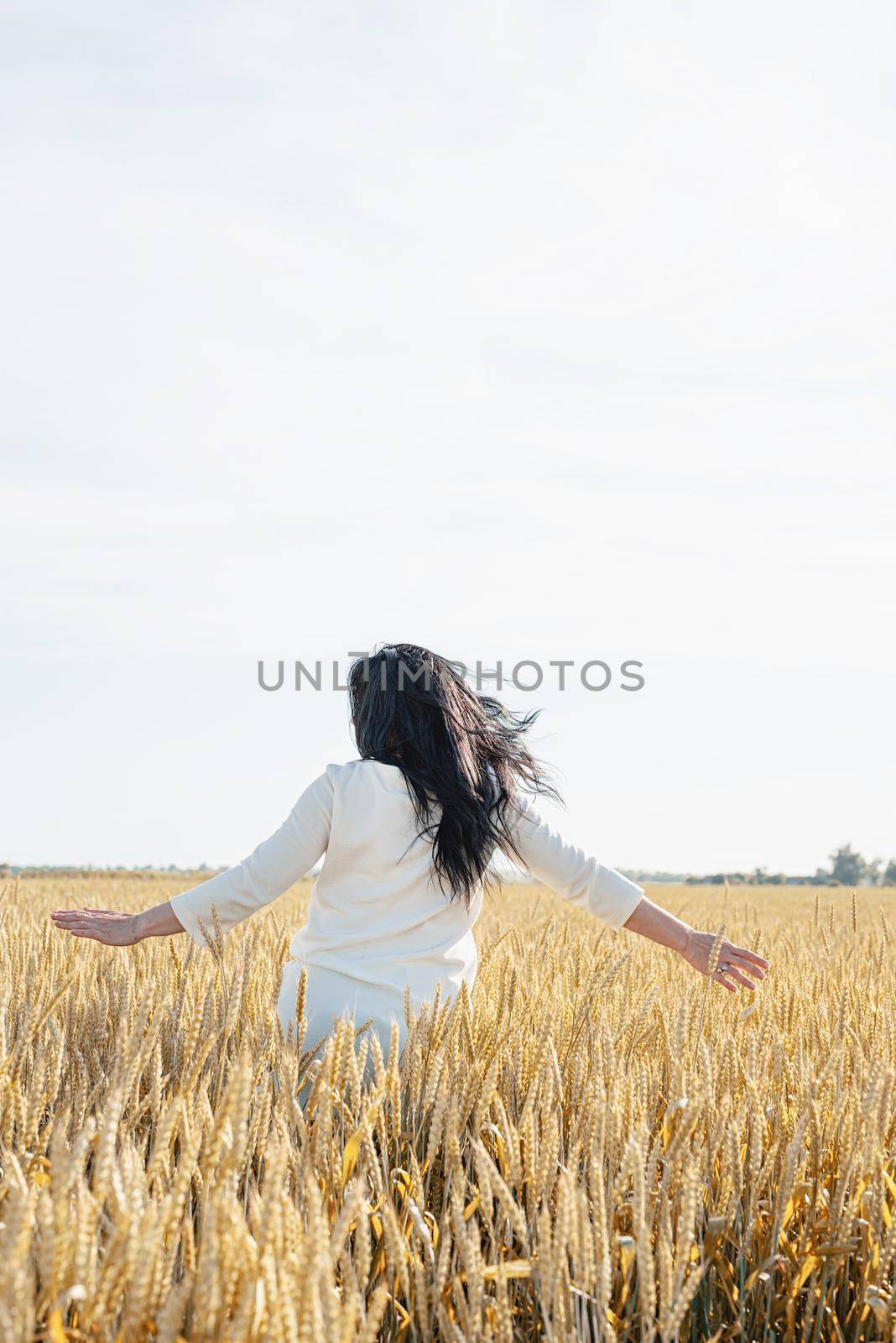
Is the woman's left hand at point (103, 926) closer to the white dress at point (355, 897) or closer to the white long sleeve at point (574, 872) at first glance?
the white dress at point (355, 897)

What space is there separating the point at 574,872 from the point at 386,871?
0.56 m

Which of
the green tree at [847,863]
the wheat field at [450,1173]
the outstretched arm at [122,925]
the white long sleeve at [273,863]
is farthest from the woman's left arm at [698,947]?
the green tree at [847,863]

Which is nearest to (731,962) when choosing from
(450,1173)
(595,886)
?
(595,886)

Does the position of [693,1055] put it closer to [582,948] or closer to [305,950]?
[305,950]

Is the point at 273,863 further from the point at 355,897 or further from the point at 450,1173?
the point at 450,1173

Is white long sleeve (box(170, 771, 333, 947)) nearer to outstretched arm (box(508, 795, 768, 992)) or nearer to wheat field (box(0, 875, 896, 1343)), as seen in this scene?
wheat field (box(0, 875, 896, 1343))

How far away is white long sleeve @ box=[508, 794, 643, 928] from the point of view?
2982 millimetres

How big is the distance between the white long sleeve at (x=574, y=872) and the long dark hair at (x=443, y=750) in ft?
0.19

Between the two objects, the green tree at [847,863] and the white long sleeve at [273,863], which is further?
the green tree at [847,863]

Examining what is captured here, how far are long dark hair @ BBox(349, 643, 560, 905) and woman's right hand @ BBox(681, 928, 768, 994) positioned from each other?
53 centimetres

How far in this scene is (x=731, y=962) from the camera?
279cm

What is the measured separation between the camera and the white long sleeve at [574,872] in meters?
2.98

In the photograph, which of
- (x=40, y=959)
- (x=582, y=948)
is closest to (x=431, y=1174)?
(x=40, y=959)

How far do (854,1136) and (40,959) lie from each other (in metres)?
2.07
